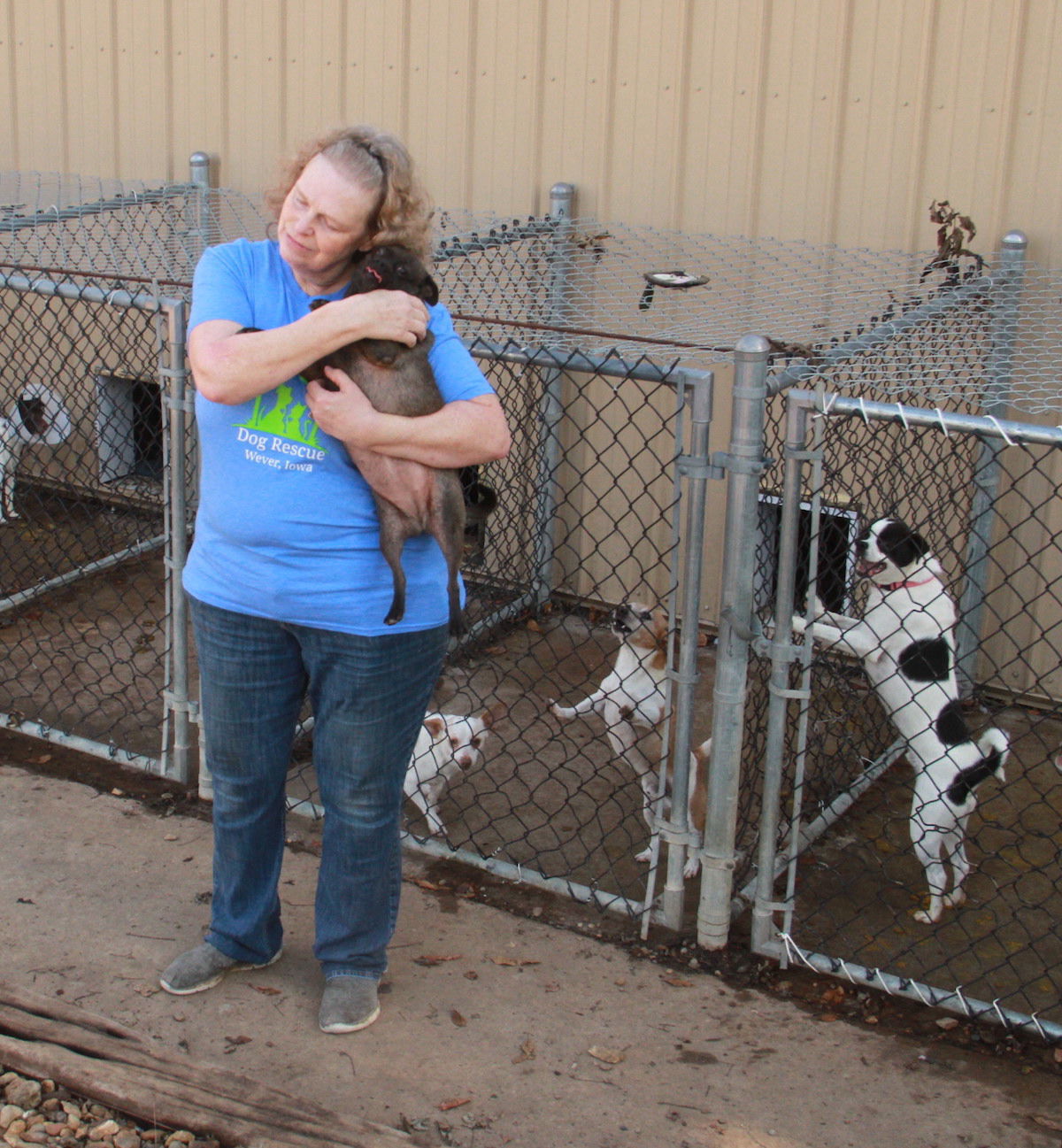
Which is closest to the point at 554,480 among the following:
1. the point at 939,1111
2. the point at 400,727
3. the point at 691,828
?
the point at 691,828

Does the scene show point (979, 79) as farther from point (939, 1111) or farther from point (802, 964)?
point (939, 1111)

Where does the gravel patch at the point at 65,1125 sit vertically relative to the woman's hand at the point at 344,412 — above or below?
below

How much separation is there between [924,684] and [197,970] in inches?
78.3

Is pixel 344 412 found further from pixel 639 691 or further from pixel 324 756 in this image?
pixel 639 691

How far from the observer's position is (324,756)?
8.86 feet

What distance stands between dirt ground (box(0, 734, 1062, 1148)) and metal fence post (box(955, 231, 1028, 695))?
1.48 metres

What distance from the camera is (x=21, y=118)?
22.6ft

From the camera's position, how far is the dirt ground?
8.54 feet

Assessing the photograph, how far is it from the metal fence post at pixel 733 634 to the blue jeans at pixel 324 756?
2.33 feet

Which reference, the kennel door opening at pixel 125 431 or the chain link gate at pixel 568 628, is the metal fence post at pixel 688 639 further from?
the kennel door opening at pixel 125 431

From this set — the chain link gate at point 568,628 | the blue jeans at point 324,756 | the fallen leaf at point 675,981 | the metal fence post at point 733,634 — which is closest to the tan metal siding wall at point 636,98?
the chain link gate at point 568,628

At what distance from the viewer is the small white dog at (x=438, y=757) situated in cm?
371

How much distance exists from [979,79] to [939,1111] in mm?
3383

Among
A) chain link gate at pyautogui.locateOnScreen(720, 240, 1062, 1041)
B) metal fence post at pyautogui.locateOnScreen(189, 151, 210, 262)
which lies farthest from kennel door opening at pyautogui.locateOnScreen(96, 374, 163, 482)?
chain link gate at pyautogui.locateOnScreen(720, 240, 1062, 1041)
